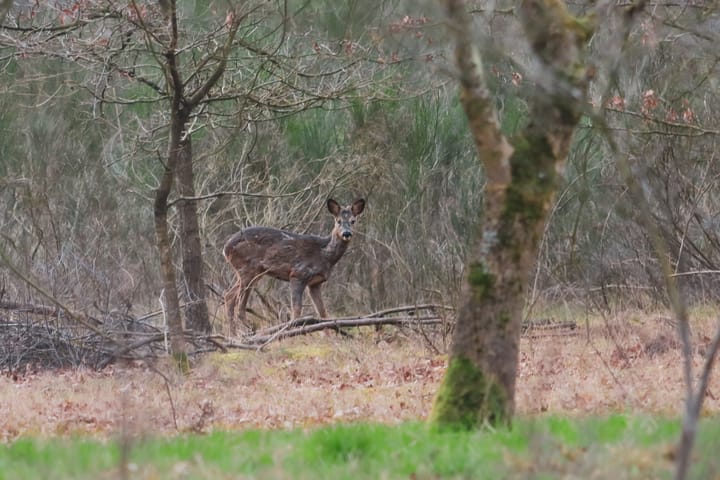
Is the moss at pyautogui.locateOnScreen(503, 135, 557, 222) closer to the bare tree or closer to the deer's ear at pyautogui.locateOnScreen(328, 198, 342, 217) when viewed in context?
the bare tree

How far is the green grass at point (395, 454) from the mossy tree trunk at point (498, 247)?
0.33 metres

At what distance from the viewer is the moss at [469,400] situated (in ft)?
23.3

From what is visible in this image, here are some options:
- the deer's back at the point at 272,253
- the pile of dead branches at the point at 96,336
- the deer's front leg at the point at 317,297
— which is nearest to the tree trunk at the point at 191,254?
the pile of dead branches at the point at 96,336

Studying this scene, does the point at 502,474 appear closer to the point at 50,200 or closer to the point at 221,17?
the point at 221,17

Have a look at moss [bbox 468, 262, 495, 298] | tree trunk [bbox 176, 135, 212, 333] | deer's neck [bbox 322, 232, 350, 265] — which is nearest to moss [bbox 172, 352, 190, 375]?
tree trunk [bbox 176, 135, 212, 333]

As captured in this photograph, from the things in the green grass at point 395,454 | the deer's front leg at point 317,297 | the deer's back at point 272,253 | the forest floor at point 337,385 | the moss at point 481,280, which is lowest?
the forest floor at point 337,385

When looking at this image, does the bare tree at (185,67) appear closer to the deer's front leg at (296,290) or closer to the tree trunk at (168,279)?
the tree trunk at (168,279)

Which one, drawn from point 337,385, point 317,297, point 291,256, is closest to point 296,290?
point 317,297

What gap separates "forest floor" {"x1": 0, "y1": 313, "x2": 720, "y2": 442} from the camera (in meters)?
8.98

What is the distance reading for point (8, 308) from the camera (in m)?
14.0

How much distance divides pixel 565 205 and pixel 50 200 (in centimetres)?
888

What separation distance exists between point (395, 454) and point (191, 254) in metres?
9.93

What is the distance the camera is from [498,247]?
7.09 metres

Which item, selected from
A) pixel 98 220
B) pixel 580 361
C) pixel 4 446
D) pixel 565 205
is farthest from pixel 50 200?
pixel 4 446
